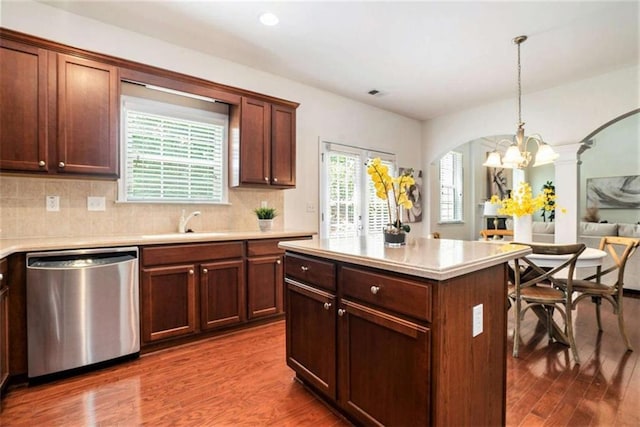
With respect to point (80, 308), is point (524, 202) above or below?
above

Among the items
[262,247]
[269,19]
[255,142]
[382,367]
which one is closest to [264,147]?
[255,142]

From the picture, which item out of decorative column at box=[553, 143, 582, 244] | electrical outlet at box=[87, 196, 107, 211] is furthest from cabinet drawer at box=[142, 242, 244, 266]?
decorative column at box=[553, 143, 582, 244]

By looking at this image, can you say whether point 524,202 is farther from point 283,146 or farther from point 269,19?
point 269,19

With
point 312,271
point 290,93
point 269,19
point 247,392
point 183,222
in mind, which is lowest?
point 247,392

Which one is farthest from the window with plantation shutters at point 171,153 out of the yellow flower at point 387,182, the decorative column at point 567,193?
the decorative column at point 567,193

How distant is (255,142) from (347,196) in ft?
5.62

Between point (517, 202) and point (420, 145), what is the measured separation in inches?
111

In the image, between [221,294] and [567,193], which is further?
[567,193]

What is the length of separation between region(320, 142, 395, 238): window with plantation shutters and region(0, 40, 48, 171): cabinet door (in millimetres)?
2865

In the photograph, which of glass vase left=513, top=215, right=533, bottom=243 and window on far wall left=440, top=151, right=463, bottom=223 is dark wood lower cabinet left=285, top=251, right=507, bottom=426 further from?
window on far wall left=440, top=151, right=463, bottom=223

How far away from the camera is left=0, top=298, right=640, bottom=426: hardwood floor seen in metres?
1.77

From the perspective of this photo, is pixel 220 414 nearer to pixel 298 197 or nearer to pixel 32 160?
pixel 32 160

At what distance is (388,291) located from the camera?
1409mm

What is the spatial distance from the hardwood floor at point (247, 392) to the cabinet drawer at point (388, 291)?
0.78m
